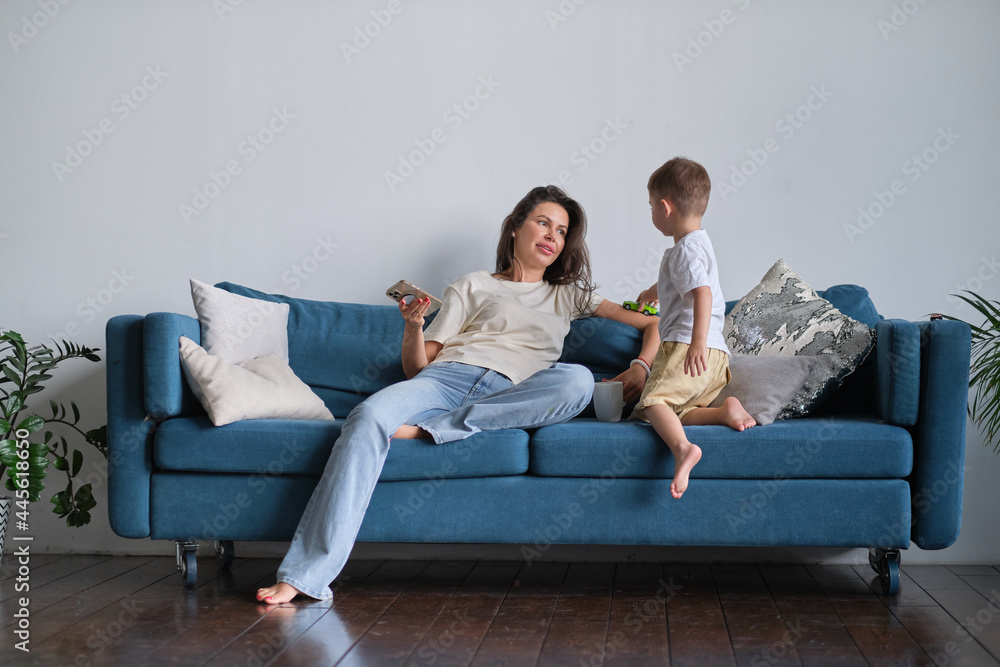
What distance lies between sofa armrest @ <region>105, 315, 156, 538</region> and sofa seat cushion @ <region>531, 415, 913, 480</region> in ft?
3.38

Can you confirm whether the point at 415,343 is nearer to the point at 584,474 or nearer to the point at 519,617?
the point at 584,474

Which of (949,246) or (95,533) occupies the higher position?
(949,246)

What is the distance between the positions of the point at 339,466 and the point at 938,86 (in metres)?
2.38

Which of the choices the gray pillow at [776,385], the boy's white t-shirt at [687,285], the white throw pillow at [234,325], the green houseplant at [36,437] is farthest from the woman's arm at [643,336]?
the green houseplant at [36,437]

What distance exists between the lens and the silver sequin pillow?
6.97ft

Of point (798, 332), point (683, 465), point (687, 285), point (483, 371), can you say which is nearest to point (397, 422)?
point (483, 371)

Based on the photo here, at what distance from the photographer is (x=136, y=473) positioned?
2066mm

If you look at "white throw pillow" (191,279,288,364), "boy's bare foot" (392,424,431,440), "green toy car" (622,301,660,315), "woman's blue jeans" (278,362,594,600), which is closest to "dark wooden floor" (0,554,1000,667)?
"woman's blue jeans" (278,362,594,600)

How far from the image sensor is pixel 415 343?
240 cm

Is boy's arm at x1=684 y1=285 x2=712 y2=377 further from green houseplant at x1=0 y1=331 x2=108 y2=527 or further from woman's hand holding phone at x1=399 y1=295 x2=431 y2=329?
green houseplant at x1=0 y1=331 x2=108 y2=527

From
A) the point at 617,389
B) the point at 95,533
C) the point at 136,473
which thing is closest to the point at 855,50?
the point at 617,389

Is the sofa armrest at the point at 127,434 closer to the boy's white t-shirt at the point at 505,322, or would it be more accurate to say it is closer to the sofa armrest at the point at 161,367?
the sofa armrest at the point at 161,367

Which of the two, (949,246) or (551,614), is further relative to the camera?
(949,246)

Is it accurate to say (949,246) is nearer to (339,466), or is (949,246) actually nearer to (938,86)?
(938,86)
